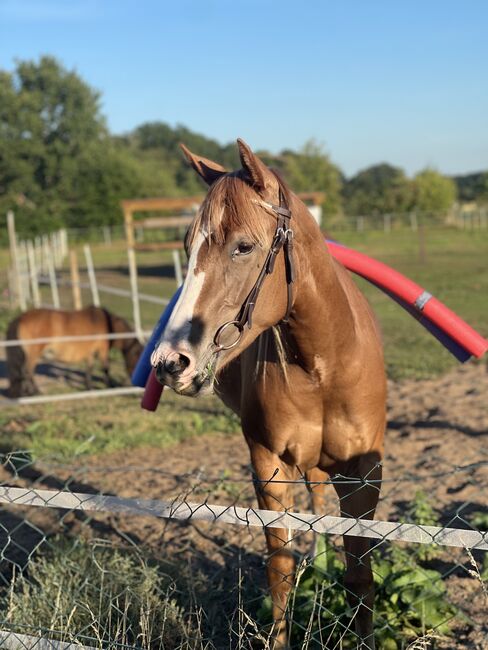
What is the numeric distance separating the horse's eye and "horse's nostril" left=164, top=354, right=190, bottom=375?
0.36 meters

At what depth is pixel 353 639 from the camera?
276cm

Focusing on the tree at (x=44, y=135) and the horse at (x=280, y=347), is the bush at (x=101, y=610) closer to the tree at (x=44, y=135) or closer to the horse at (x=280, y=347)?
the horse at (x=280, y=347)

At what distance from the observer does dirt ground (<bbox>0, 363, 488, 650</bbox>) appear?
3461 mm

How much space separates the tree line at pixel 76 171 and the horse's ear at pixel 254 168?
4358 cm

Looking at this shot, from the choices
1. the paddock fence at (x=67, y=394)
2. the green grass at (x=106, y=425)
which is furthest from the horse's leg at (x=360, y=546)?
the paddock fence at (x=67, y=394)

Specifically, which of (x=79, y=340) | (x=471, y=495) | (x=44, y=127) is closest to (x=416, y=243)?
(x=79, y=340)

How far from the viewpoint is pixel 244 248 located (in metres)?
2.09

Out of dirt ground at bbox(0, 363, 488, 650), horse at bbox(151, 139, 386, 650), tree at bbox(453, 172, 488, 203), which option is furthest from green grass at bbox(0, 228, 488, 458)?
tree at bbox(453, 172, 488, 203)

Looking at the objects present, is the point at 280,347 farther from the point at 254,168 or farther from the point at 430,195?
the point at 430,195

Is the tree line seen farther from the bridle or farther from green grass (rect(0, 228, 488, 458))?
the bridle

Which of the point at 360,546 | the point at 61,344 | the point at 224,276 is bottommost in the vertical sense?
the point at 61,344

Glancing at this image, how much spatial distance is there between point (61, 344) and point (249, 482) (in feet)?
18.6

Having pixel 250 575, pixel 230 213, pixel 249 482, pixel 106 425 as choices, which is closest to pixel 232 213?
pixel 230 213

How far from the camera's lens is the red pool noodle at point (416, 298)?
120 inches
